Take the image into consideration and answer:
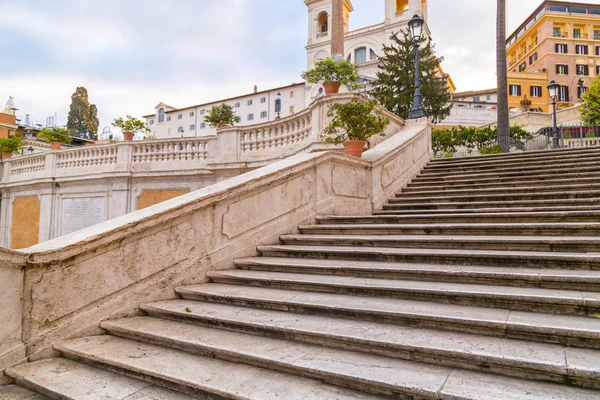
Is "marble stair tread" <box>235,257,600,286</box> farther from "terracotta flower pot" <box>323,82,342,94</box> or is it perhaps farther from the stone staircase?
"terracotta flower pot" <box>323,82,342,94</box>

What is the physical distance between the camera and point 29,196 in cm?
1479

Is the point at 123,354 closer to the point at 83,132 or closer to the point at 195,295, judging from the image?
the point at 195,295

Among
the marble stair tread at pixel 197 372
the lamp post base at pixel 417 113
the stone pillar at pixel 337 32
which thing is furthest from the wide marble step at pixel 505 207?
the stone pillar at pixel 337 32

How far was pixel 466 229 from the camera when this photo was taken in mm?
4656

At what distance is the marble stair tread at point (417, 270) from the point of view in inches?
122

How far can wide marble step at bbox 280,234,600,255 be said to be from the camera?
12.0 feet

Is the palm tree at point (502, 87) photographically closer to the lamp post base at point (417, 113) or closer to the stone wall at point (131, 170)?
the lamp post base at point (417, 113)

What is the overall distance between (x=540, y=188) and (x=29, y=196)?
56.5ft

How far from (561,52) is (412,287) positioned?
60.7 m

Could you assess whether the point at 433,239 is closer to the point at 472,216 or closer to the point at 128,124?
the point at 472,216

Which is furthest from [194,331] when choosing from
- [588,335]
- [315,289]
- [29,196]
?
[29,196]

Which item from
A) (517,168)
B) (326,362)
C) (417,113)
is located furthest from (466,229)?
(417,113)

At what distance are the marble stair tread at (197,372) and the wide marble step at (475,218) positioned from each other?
3354mm

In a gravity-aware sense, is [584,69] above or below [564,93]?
above
